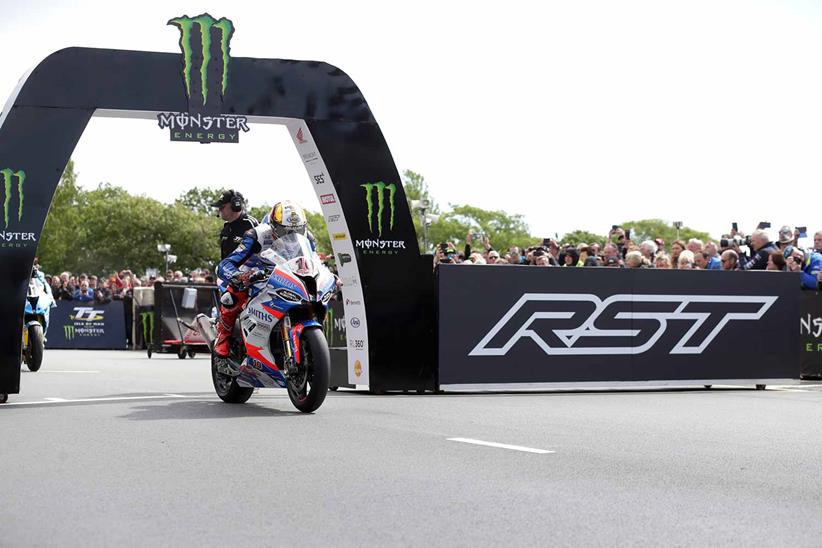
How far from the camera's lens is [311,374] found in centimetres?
1098

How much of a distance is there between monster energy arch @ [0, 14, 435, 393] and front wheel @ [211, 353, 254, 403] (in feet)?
6.91

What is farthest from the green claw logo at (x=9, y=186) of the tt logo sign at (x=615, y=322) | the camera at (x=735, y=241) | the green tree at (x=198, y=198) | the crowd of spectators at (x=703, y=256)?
the green tree at (x=198, y=198)

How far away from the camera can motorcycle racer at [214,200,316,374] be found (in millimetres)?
11688

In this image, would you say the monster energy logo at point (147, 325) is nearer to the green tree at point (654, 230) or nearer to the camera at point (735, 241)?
the camera at point (735, 241)

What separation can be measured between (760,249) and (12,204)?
10828 millimetres

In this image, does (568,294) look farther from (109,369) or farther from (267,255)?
(109,369)

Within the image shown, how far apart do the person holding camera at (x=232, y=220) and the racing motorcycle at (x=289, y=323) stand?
39.5 inches

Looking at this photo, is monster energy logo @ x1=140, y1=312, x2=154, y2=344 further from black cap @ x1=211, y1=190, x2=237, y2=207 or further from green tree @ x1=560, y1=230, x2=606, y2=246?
green tree @ x1=560, y1=230, x2=606, y2=246

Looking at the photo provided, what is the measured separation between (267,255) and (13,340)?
10.5 ft

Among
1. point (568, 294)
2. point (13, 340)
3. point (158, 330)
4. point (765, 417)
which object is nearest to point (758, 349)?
point (568, 294)

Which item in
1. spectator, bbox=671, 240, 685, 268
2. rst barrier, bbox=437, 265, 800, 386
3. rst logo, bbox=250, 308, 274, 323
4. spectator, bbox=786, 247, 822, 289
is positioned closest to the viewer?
rst logo, bbox=250, 308, 274, 323

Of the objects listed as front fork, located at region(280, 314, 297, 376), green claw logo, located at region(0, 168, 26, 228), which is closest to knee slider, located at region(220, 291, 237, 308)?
front fork, located at region(280, 314, 297, 376)

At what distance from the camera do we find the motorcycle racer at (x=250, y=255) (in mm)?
11688

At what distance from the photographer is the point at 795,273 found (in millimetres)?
16609
